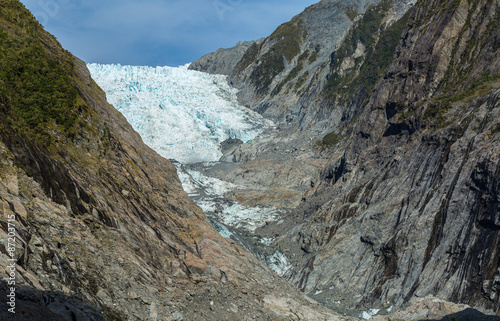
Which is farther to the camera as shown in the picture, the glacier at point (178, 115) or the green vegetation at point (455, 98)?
the glacier at point (178, 115)

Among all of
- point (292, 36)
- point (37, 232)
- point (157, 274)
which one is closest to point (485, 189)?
point (157, 274)

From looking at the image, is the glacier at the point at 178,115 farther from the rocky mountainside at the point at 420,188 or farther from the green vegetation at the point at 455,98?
the green vegetation at the point at 455,98

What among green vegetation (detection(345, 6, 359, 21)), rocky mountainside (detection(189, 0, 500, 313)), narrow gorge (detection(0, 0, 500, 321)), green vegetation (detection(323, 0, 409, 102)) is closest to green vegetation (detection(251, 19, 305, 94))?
green vegetation (detection(345, 6, 359, 21))

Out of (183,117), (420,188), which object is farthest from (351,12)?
(420,188)

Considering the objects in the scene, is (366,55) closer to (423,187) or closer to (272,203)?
(272,203)

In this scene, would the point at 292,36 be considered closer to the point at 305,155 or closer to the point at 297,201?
the point at 305,155

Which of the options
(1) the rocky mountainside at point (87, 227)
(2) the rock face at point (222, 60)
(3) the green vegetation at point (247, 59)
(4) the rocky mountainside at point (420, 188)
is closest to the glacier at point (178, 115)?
(3) the green vegetation at point (247, 59)
